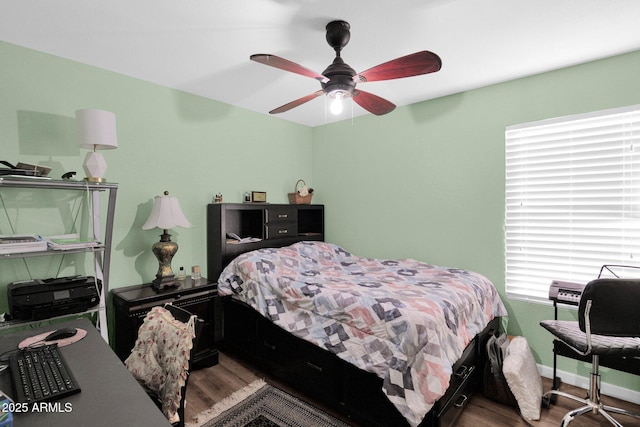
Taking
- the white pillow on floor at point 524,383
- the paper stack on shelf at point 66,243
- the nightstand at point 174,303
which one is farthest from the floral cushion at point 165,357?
the white pillow on floor at point 524,383

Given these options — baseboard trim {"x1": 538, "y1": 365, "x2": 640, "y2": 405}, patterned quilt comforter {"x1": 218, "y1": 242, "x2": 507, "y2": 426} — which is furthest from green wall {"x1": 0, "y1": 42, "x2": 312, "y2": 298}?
baseboard trim {"x1": 538, "y1": 365, "x2": 640, "y2": 405}

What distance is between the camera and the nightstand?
2.37 meters

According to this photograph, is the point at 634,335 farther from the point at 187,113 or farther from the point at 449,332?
the point at 187,113

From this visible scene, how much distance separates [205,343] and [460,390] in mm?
2100

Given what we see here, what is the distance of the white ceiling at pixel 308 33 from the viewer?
180 centimetres

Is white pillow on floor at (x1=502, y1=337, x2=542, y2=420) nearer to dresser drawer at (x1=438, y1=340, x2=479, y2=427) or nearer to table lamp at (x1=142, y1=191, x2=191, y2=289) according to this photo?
dresser drawer at (x1=438, y1=340, x2=479, y2=427)

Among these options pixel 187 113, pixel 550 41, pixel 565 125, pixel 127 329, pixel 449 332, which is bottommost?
pixel 127 329

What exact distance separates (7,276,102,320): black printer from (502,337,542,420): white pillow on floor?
9.78 feet

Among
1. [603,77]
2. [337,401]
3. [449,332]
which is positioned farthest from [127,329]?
[603,77]

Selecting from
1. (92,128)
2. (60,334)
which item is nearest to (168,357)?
(60,334)

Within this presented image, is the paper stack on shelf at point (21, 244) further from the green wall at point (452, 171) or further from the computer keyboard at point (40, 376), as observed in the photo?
the green wall at point (452, 171)

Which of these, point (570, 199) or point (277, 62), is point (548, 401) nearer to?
point (570, 199)

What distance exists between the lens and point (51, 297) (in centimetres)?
196

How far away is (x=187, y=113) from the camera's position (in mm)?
3098
